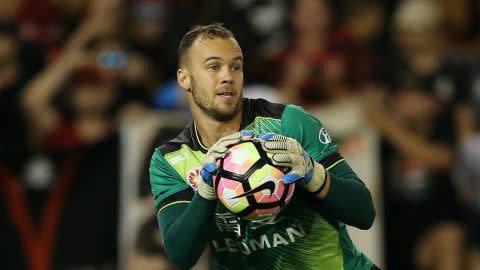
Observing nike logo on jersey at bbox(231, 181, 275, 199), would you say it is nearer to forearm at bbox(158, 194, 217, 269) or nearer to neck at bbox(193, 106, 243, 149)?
forearm at bbox(158, 194, 217, 269)

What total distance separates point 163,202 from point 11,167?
415 cm

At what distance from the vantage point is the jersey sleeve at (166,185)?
172 inches

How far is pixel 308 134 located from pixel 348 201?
1.28 ft

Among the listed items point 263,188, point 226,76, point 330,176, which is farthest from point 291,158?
point 226,76

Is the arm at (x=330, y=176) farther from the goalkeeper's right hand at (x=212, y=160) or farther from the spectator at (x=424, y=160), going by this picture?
the spectator at (x=424, y=160)

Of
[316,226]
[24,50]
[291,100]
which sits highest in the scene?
[24,50]

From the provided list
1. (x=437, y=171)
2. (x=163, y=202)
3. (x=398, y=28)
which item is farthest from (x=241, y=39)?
(x=163, y=202)

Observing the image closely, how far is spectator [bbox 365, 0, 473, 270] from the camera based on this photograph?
26.5 ft

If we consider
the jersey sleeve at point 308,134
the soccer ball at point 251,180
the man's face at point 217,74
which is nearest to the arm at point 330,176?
the jersey sleeve at point 308,134

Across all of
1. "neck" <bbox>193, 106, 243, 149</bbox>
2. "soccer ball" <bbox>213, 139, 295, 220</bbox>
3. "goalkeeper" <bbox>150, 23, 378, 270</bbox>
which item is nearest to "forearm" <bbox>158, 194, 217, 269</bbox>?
"goalkeeper" <bbox>150, 23, 378, 270</bbox>

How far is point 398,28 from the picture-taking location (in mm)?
9172

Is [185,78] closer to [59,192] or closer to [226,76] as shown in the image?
[226,76]

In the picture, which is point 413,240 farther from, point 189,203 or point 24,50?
point 189,203

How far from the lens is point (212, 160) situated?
153 inches
